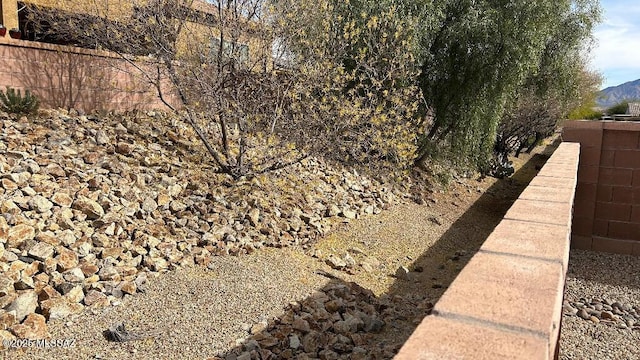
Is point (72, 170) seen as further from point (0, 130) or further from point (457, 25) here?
point (457, 25)

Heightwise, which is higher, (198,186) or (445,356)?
(445,356)

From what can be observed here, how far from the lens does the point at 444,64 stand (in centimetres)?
1012

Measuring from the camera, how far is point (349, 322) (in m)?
4.14

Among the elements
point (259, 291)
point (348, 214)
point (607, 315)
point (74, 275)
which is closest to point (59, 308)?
point (74, 275)

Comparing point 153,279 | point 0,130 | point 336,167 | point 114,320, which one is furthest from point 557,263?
point 336,167

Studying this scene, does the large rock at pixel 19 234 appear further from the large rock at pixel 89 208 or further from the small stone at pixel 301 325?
the small stone at pixel 301 325

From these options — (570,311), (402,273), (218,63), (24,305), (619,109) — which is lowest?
(619,109)

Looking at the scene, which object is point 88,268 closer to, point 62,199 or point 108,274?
point 108,274

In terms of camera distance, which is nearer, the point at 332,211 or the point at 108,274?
the point at 108,274

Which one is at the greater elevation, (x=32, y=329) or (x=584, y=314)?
(x=32, y=329)

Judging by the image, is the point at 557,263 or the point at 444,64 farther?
the point at 444,64

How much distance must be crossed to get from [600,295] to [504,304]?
4356 mm

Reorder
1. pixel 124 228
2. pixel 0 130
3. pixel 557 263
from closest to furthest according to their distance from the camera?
pixel 557 263
pixel 124 228
pixel 0 130

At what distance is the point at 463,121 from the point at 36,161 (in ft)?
27.3
